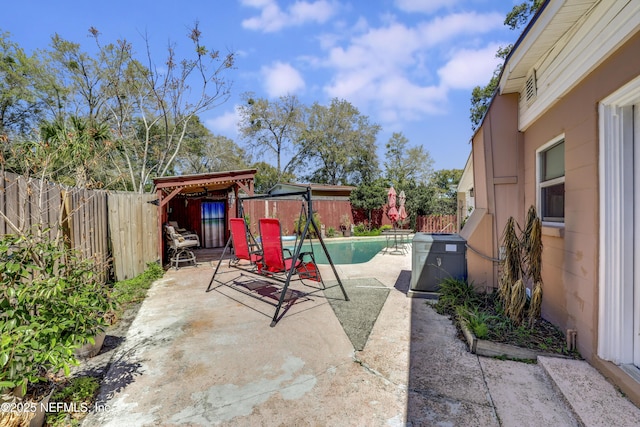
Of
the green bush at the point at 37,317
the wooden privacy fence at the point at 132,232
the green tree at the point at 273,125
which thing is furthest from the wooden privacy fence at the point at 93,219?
the green tree at the point at 273,125

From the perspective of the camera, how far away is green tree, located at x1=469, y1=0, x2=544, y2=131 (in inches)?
523

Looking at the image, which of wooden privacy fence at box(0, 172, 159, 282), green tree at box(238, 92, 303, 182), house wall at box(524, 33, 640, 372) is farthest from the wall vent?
green tree at box(238, 92, 303, 182)

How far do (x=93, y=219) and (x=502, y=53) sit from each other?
60.2 feet

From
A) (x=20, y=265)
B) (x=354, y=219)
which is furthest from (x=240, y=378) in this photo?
(x=354, y=219)

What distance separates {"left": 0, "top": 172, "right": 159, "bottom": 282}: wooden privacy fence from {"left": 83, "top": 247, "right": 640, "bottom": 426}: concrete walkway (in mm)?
1384

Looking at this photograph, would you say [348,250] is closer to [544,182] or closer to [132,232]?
[132,232]

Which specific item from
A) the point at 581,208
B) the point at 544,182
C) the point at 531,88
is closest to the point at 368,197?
the point at 531,88

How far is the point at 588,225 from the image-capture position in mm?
2672

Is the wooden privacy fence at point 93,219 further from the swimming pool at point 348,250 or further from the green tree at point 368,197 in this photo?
the green tree at point 368,197

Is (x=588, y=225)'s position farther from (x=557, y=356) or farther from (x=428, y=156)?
(x=428, y=156)

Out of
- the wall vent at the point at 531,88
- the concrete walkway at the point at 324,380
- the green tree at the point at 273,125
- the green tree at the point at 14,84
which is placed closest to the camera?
the concrete walkway at the point at 324,380

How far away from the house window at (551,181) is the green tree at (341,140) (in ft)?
84.6

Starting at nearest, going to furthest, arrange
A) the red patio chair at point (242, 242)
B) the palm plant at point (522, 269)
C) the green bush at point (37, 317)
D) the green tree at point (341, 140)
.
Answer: the green bush at point (37, 317)
the palm plant at point (522, 269)
the red patio chair at point (242, 242)
the green tree at point (341, 140)

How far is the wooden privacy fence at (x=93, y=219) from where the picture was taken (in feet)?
9.66
